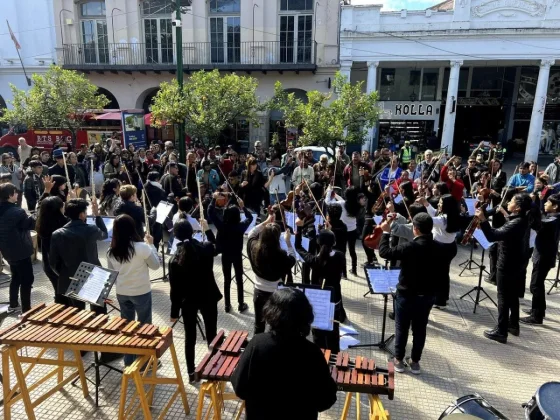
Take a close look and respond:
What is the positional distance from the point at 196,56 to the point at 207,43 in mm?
883

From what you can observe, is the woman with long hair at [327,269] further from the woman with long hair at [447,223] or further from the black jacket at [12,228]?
the black jacket at [12,228]

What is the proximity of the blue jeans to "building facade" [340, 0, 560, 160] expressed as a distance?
16.6m

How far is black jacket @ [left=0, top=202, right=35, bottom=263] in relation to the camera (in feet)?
17.9

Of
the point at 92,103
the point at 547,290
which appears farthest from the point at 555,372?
the point at 92,103

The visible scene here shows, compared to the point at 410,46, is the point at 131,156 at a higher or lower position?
lower

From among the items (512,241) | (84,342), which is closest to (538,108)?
(512,241)

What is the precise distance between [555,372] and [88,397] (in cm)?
531

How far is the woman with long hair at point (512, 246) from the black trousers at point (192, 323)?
3323 millimetres

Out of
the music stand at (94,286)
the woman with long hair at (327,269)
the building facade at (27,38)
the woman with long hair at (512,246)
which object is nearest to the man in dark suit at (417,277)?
the woman with long hair at (327,269)

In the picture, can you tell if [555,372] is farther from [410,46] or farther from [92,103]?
[92,103]

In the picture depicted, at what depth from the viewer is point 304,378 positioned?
2475 mm

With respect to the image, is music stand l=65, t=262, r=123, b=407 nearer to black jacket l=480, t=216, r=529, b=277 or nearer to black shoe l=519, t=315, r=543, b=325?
black jacket l=480, t=216, r=529, b=277

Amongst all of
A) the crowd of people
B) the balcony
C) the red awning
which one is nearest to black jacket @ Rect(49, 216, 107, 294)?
the crowd of people

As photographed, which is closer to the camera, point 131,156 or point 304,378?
point 304,378
